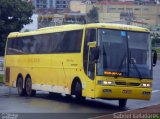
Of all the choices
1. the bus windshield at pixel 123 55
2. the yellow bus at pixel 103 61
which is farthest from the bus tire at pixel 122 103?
the bus windshield at pixel 123 55

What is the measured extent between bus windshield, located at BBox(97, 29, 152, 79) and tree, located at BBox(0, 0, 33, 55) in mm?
23791

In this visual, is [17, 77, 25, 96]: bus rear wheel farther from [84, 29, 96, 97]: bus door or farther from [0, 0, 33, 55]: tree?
[0, 0, 33, 55]: tree

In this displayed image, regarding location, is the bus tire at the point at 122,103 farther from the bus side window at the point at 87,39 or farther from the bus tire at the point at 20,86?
the bus tire at the point at 20,86

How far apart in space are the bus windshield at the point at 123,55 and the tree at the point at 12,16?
78.1ft

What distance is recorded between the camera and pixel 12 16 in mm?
46125

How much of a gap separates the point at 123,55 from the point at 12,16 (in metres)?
25.1

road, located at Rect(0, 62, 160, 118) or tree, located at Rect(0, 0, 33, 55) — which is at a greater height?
tree, located at Rect(0, 0, 33, 55)

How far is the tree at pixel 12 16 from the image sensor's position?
45.4 meters

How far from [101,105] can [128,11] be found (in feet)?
199

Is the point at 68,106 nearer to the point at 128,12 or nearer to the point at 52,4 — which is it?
the point at 128,12

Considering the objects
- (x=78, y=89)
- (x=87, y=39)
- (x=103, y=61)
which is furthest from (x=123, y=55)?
(x=78, y=89)

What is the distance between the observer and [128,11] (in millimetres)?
83938

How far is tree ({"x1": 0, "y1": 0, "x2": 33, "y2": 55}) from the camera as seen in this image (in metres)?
45.4

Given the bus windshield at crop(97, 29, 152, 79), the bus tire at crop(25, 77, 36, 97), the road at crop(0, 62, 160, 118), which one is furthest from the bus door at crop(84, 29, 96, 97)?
the bus tire at crop(25, 77, 36, 97)
